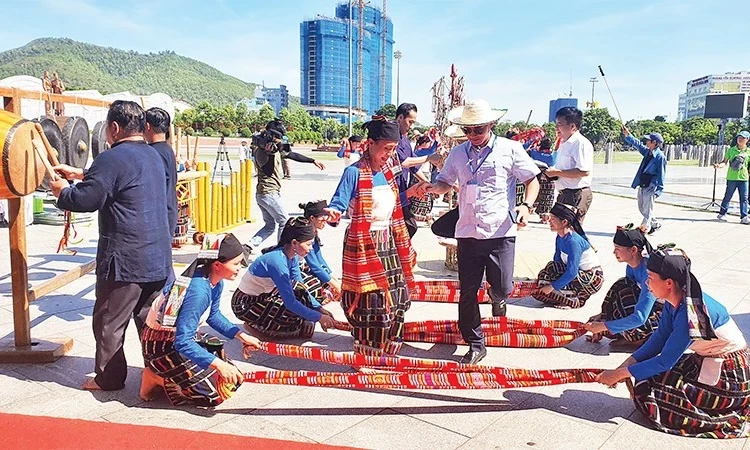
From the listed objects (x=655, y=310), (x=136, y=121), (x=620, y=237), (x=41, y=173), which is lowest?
(x=655, y=310)

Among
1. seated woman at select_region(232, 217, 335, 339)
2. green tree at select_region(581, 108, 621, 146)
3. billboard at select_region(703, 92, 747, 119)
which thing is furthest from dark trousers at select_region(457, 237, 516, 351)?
green tree at select_region(581, 108, 621, 146)

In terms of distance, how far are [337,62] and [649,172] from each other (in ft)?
320

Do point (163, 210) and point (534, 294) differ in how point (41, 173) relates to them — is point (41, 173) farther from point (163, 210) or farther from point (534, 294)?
point (534, 294)

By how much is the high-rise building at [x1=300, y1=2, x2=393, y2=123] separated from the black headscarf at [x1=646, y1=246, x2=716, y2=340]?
91454 mm

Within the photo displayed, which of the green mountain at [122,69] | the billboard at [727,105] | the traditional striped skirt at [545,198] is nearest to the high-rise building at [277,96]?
the green mountain at [122,69]

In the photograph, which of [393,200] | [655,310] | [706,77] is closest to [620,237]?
[655,310]

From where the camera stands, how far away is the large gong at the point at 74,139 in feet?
28.1

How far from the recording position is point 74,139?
8.80m

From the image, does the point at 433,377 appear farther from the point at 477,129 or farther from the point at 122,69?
the point at 122,69

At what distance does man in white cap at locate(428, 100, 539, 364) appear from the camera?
3848mm

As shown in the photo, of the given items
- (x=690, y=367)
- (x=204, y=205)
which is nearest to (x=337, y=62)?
(x=204, y=205)

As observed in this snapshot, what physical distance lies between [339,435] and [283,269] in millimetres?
1382

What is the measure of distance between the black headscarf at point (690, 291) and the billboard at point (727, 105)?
38397 mm

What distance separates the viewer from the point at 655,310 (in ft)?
13.9
